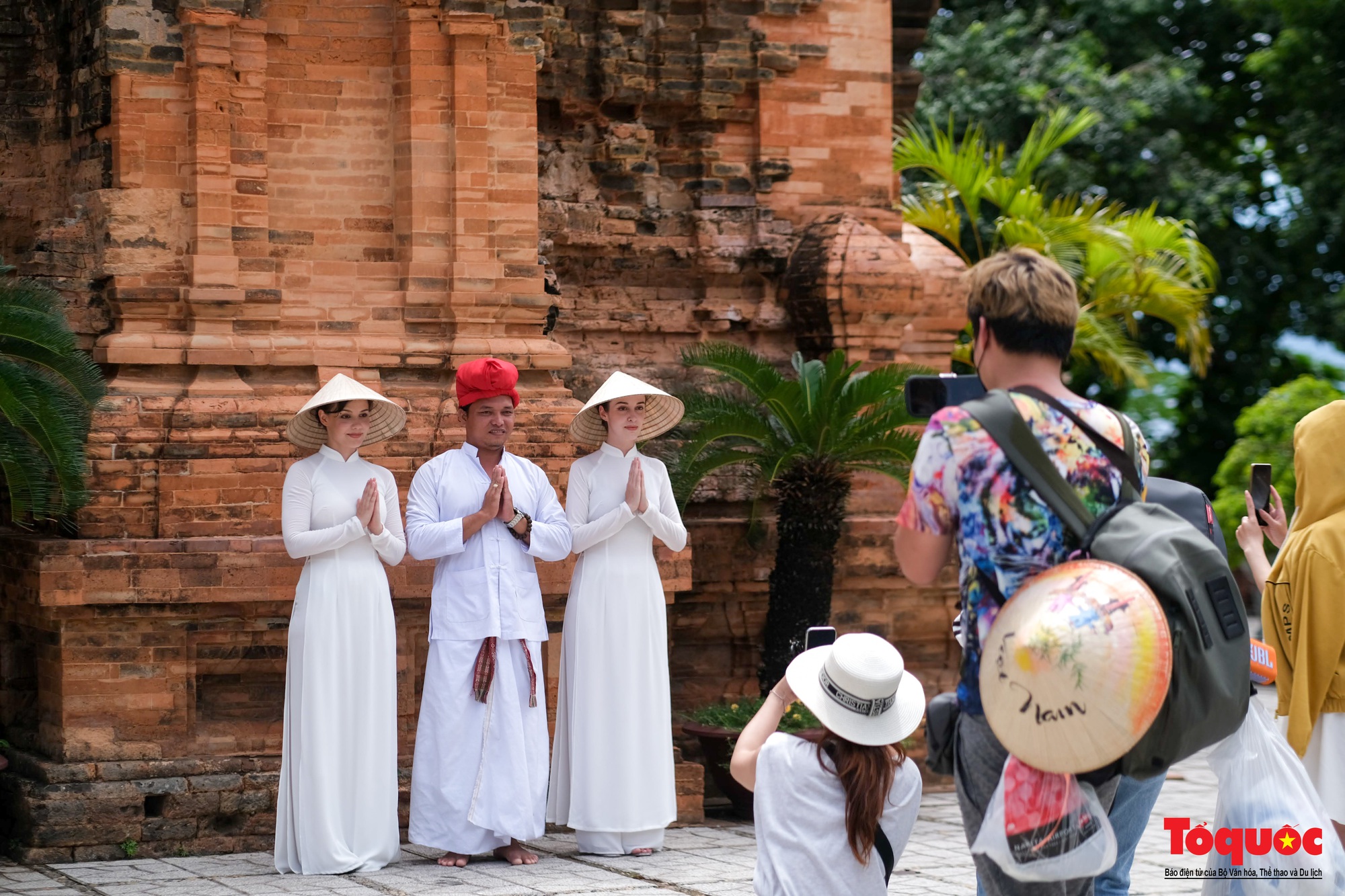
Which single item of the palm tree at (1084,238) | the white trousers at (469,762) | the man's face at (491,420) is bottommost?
the white trousers at (469,762)

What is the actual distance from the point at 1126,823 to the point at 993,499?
42.0 inches

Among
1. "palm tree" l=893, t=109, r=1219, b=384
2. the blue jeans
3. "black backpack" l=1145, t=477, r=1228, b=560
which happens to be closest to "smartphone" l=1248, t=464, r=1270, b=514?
"black backpack" l=1145, t=477, r=1228, b=560

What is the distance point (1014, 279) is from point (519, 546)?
415cm

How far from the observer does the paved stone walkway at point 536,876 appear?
696 cm

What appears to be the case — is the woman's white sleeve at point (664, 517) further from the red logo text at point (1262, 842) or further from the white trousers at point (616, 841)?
the red logo text at point (1262, 842)

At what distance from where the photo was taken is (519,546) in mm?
7727

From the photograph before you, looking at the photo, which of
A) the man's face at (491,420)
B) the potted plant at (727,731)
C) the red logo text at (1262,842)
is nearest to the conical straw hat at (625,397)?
the man's face at (491,420)

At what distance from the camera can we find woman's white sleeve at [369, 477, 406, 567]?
7414 millimetres

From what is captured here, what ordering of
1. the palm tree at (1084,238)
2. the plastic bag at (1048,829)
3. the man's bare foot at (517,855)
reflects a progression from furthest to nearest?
the palm tree at (1084,238)
the man's bare foot at (517,855)
the plastic bag at (1048,829)

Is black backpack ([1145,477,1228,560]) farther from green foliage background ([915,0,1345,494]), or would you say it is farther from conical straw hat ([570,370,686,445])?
green foliage background ([915,0,1345,494])

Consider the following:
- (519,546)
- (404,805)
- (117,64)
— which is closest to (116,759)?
(404,805)

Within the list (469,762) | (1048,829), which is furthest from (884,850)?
(469,762)

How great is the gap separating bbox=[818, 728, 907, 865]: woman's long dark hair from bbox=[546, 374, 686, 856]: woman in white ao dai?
3606 mm

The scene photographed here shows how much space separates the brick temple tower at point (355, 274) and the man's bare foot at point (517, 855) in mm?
1153
